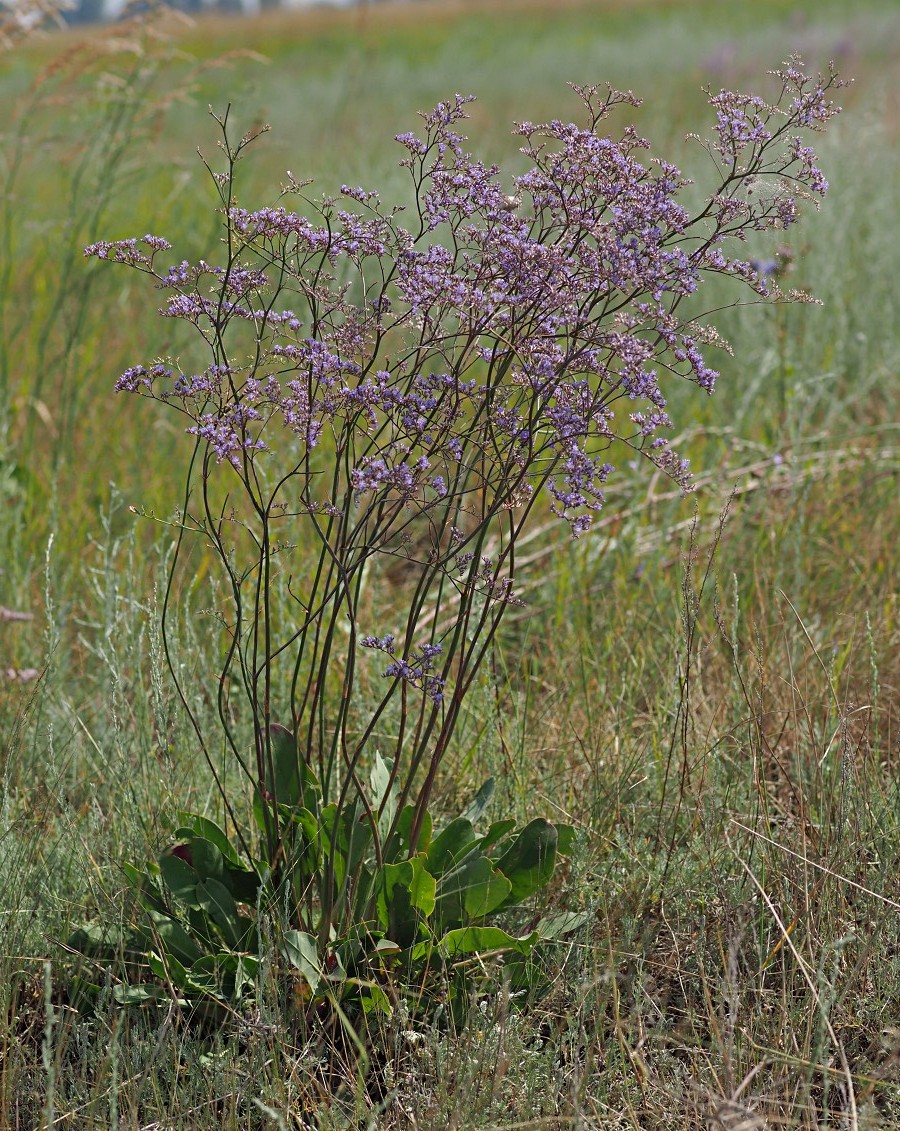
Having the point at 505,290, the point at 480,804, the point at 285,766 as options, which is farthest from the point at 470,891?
the point at 505,290

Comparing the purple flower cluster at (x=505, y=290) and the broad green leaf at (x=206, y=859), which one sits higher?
the purple flower cluster at (x=505, y=290)

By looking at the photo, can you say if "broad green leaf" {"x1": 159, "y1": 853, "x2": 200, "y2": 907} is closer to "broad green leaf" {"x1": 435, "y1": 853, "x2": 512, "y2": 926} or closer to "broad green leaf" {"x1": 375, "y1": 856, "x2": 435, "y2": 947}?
"broad green leaf" {"x1": 375, "y1": 856, "x2": 435, "y2": 947}

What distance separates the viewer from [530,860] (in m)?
1.96

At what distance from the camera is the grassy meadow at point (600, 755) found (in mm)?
1717

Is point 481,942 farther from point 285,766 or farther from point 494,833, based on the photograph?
point 285,766

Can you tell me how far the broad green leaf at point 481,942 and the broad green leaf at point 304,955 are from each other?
0.20 m

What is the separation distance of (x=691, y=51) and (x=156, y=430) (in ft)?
59.5

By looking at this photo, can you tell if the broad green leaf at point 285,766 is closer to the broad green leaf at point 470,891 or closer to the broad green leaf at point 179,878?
the broad green leaf at point 179,878

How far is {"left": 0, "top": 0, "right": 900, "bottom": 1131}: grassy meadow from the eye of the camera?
1.72 m

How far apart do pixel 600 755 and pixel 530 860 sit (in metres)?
0.49

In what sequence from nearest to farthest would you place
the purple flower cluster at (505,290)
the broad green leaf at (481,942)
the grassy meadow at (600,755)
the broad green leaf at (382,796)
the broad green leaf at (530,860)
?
the purple flower cluster at (505,290)
the grassy meadow at (600,755)
the broad green leaf at (481,942)
the broad green leaf at (530,860)
the broad green leaf at (382,796)

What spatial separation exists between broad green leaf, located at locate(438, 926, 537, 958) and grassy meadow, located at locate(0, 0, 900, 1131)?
0.10 m

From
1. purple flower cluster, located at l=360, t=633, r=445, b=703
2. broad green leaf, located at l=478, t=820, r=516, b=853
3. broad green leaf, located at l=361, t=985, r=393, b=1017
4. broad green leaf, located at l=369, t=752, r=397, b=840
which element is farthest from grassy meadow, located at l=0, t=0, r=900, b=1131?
purple flower cluster, located at l=360, t=633, r=445, b=703

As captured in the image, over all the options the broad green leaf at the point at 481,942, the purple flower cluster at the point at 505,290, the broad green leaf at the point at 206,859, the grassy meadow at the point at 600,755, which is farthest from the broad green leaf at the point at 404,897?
the purple flower cluster at the point at 505,290
